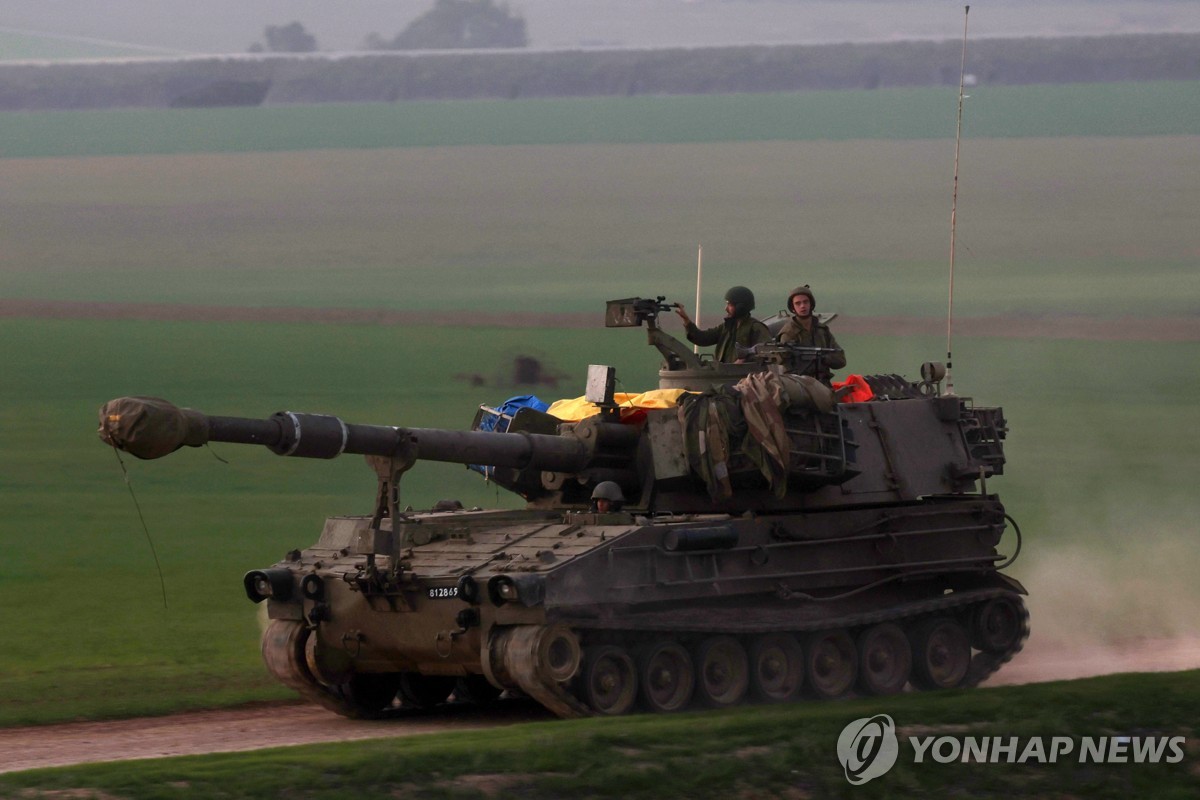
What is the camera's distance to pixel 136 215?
51.4 m

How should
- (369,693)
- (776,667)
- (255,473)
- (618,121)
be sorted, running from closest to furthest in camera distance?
(776,667) → (369,693) → (255,473) → (618,121)

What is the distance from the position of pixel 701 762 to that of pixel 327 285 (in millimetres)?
35602

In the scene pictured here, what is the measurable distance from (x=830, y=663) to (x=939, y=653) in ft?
5.44

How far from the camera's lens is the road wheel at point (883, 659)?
20.8 metres

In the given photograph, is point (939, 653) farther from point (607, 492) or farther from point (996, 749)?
point (996, 749)

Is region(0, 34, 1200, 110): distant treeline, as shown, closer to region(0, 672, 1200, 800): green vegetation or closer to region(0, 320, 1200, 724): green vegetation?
region(0, 320, 1200, 724): green vegetation

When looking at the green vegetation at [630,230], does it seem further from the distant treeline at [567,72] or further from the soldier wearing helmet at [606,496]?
the soldier wearing helmet at [606,496]

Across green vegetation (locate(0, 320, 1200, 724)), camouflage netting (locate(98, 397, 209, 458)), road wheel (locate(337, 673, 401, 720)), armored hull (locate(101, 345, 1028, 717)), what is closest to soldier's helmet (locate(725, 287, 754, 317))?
armored hull (locate(101, 345, 1028, 717))

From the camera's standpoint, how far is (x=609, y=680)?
18.8 m

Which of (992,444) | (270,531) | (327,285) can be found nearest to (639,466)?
(992,444)

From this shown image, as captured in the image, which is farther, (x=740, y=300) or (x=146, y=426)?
(x=740, y=300)

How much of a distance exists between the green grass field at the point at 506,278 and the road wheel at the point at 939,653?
10462 mm

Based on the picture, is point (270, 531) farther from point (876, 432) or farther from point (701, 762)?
point (701, 762)

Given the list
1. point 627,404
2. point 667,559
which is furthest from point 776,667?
point 627,404
